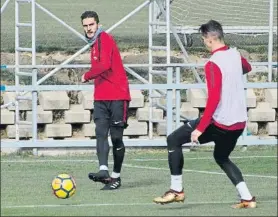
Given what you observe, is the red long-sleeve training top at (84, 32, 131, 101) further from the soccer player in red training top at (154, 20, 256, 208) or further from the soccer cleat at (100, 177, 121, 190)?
the soccer player in red training top at (154, 20, 256, 208)

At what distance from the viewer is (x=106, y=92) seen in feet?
42.3

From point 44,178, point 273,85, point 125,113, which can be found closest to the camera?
point 125,113

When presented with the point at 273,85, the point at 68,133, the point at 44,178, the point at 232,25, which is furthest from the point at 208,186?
the point at 232,25

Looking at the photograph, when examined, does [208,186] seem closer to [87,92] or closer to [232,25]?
[87,92]

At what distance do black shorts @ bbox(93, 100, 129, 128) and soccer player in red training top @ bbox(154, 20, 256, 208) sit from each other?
5.89 ft

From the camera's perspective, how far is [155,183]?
45.1 feet

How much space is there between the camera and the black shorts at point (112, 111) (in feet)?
42.6

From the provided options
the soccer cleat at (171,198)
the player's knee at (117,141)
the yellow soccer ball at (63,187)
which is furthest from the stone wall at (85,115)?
the soccer cleat at (171,198)

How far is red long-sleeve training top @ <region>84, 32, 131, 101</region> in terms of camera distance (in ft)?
41.6

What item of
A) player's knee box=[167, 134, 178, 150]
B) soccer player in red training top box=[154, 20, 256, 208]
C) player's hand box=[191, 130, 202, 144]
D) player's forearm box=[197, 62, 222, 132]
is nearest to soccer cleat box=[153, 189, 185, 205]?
soccer player in red training top box=[154, 20, 256, 208]

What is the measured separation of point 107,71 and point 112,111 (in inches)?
17.3

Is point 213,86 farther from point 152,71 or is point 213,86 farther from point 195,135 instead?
point 152,71

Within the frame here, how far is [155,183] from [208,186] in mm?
677

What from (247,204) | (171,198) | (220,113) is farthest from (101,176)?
(220,113)
